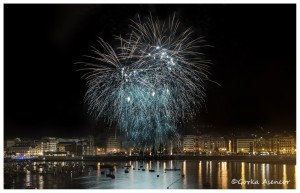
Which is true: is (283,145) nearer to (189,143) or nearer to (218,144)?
(218,144)

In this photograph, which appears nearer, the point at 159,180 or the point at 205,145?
the point at 159,180

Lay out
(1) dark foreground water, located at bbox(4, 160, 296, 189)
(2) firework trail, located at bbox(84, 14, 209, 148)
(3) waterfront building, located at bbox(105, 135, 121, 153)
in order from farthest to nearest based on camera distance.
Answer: (3) waterfront building, located at bbox(105, 135, 121, 153), (1) dark foreground water, located at bbox(4, 160, 296, 189), (2) firework trail, located at bbox(84, 14, 209, 148)

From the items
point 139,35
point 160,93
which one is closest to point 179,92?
point 160,93

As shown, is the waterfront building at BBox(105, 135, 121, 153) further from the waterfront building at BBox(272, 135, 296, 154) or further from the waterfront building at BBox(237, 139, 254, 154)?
the waterfront building at BBox(272, 135, 296, 154)

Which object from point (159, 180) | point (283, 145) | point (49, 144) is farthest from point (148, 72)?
point (49, 144)

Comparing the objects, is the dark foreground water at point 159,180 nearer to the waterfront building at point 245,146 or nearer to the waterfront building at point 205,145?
the waterfront building at point 245,146

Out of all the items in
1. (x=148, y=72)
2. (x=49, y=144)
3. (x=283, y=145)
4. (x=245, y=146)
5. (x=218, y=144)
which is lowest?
(x=49, y=144)

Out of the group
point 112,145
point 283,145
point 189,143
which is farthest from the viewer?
point 112,145

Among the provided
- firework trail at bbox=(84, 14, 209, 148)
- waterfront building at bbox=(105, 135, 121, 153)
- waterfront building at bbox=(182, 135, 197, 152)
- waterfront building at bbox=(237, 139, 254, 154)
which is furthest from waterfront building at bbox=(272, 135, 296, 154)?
firework trail at bbox=(84, 14, 209, 148)
